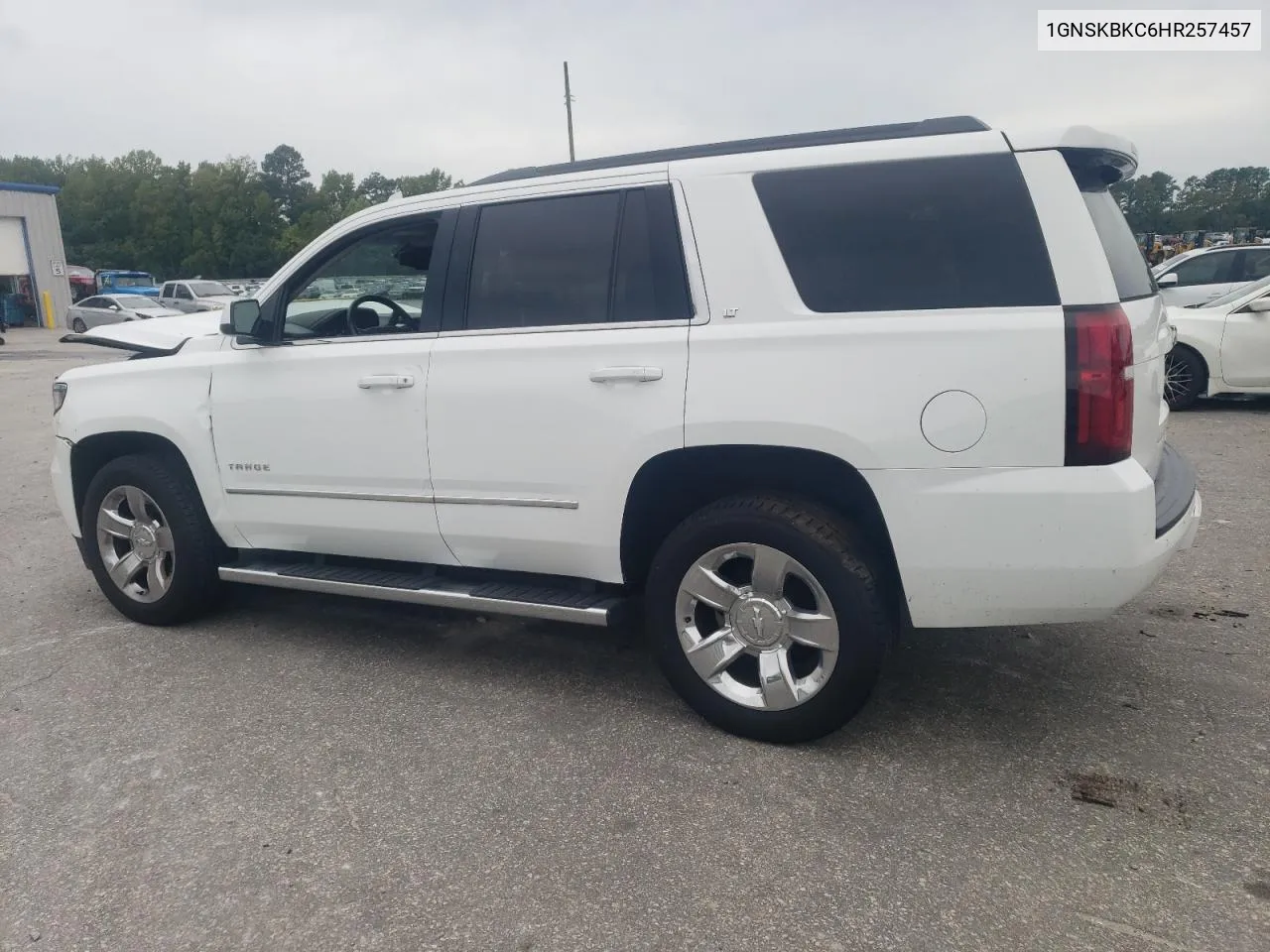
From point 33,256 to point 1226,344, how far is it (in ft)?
131

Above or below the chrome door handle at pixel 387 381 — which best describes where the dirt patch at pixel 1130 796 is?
below

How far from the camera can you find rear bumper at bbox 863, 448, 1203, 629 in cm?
275

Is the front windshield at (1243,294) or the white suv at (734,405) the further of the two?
the front windshield at (1243,294)

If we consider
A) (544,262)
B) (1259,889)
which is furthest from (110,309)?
(1259,889)

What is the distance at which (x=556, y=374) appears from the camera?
11.1ft

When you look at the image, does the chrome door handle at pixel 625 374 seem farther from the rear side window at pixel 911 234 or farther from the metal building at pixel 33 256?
the metal building at pixel 33 256

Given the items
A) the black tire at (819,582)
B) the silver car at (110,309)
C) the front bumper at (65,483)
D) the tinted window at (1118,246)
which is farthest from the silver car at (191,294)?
the tinted window at (1118,246)

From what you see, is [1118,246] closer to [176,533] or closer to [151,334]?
[176,533]

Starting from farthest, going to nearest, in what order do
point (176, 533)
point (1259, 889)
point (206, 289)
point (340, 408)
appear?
1. point (206, 289)
2. point (176, 533)
3. point (340, 408)
4. point (1259, 889)

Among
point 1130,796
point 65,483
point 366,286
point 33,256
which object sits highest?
→ point 33,256

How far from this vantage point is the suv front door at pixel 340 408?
3.76 m

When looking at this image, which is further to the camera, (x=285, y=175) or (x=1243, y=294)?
(x=285, y=175)

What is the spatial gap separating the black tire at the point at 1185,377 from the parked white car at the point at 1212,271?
2.48 m

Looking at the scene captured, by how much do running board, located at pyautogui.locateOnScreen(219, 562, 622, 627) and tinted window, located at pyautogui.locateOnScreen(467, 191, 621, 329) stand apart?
104 centimetres
